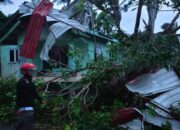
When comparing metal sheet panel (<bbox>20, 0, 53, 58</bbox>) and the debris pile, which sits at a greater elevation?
metal sheet panel (<bbox>20, 0, 53, 58</bbox>)

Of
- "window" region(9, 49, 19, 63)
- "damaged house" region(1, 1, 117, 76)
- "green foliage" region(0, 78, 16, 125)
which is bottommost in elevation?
"green foliage" region(0, 78, 16, 125)

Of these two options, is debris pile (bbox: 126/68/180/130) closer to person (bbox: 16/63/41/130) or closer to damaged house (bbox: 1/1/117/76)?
person (bbox: 16/63/41/130)

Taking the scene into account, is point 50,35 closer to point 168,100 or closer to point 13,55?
point 13,55

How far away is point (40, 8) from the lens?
16109 millimetres

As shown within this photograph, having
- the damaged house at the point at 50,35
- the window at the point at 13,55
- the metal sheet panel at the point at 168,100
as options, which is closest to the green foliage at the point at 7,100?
the metal sheet panel at the point at 168,100

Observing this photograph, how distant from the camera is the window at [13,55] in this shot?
1977cm

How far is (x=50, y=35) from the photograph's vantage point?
17.1m

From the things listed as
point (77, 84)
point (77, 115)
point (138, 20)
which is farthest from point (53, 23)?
point (77, 115)

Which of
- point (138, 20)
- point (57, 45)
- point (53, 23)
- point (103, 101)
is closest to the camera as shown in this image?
point (103, 101)

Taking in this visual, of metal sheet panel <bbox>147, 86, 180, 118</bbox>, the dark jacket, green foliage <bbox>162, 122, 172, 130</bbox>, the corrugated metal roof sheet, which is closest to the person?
the dark jacket

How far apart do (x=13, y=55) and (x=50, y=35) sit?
141 inches

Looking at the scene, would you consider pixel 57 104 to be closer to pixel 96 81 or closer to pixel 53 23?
pixel 96 81

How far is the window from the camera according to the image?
778 inches

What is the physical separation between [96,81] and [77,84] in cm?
59
